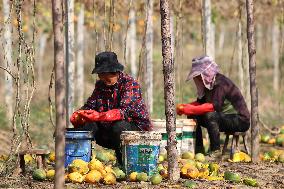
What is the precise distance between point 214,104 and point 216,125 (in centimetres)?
23

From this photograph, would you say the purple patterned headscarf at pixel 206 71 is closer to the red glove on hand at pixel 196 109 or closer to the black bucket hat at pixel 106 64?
the red glove on hand at pixel 196 109

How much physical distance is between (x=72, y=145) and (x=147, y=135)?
0.67 metres

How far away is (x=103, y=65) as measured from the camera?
17.9 feet

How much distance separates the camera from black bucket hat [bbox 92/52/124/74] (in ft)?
17.8

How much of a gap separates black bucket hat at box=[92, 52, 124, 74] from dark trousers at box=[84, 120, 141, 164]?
456 mm

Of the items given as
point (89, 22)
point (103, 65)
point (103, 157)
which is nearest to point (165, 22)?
point (103, 65)

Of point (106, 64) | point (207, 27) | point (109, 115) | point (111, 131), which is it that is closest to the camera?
point (109, 115)

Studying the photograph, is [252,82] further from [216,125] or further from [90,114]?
[90,114]

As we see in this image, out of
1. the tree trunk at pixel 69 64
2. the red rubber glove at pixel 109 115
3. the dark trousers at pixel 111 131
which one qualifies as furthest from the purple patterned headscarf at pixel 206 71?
the tree trunk at pixel 69 64

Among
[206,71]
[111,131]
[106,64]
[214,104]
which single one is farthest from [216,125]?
[106,64]

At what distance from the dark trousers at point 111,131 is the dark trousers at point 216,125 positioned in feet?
4.14

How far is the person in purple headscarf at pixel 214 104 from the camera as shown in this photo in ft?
21.8

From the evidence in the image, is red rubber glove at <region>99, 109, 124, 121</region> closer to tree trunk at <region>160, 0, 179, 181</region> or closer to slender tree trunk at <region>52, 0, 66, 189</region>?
tree trunk at <region>160, 0, 179, 181</region>

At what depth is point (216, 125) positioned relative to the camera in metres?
6.68
